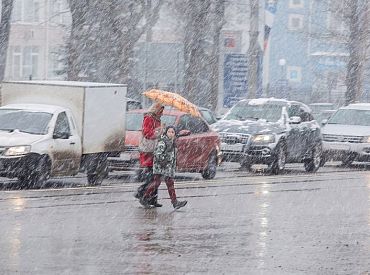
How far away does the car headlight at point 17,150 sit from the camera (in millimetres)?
20516

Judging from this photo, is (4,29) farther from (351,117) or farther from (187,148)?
(187,148)

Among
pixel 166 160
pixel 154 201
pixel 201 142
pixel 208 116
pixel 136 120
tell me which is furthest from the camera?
pixel 208 116

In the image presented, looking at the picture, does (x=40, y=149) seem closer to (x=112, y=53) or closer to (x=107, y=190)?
(x=107, y=190)

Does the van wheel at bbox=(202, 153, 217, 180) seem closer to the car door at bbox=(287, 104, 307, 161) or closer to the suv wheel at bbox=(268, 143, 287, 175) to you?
the suv wheel at bbox=(268, 143, 287, 175)

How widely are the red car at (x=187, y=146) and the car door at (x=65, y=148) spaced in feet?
6.01

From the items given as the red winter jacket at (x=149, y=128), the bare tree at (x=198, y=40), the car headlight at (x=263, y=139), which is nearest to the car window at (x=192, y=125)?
the car headlight at (x=263, y=139)

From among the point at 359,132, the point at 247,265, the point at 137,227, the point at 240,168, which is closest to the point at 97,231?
the point at 137,227

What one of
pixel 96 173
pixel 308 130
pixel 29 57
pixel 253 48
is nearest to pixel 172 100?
pixel 96 173

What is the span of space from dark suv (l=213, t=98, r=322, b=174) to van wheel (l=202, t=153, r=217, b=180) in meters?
1.91

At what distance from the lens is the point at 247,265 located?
12.0m

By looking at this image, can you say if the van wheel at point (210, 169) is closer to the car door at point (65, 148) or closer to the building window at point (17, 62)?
the car door at point (65, 148)

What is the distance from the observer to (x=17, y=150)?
811 inches

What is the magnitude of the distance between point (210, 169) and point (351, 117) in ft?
27.6

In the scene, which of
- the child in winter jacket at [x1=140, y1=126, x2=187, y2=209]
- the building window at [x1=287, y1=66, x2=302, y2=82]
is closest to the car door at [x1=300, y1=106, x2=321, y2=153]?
the child in winter jacket at [x1=140, y1=126, x2=187, y2=209]
